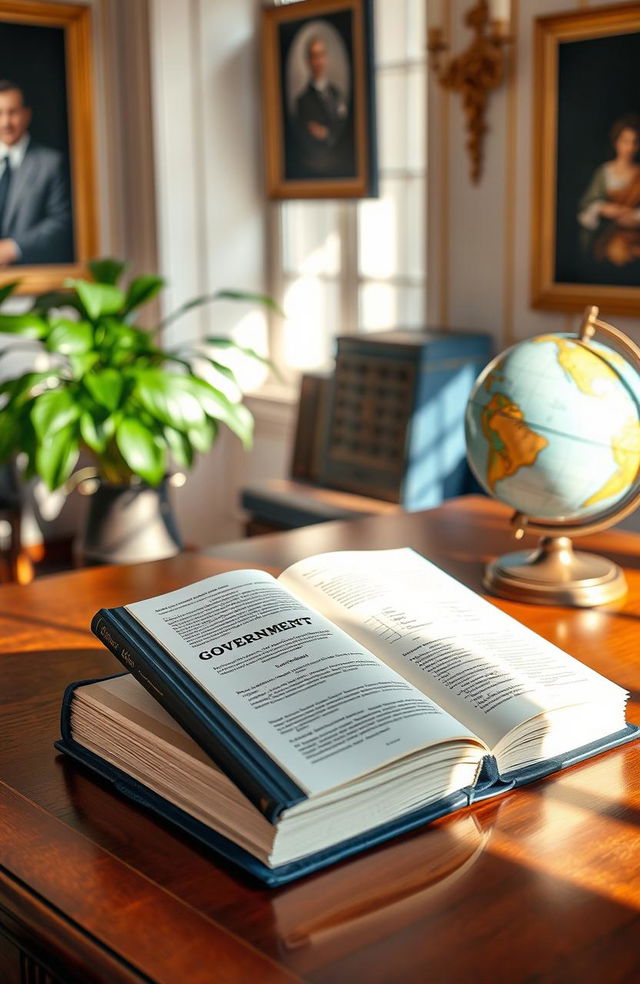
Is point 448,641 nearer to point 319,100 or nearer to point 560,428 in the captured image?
point 560,428

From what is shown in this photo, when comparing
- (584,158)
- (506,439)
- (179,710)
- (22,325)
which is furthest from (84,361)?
(179,710)

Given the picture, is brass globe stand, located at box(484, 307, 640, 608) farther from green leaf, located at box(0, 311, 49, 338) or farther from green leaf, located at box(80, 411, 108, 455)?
green leaf, located at box(0, 311, 49, 338)

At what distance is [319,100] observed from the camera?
16.3 feet

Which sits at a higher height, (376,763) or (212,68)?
(212,68)

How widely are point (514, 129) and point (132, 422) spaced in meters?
1.69

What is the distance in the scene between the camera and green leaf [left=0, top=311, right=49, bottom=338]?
3.74 meters

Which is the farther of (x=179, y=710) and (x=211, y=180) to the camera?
(x=211, y=180)

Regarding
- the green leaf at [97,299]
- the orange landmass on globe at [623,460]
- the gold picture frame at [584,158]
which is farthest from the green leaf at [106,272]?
the orange landmass on globe at [623,460]

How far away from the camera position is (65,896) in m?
1.04

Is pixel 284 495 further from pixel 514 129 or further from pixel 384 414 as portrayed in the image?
pixel 514 129

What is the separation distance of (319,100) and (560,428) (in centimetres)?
360

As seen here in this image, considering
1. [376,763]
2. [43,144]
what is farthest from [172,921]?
[43,144]

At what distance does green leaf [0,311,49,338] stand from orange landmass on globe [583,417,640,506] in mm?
2437

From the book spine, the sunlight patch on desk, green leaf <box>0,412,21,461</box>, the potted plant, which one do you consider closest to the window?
the potted plant
